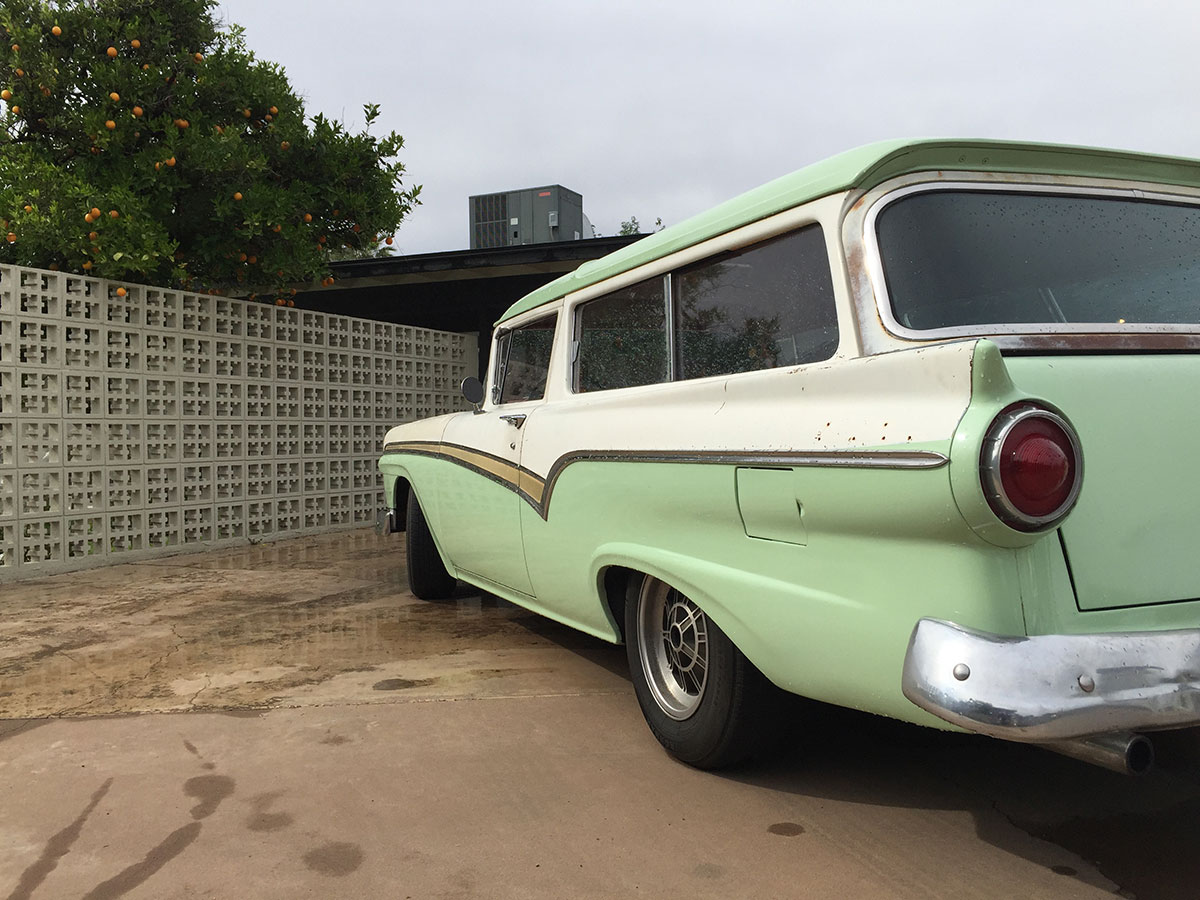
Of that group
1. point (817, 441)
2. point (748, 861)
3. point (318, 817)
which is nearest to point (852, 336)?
point (817, 441)

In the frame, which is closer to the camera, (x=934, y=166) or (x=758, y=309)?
(x=934, y=166)

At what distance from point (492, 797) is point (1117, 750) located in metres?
1.68

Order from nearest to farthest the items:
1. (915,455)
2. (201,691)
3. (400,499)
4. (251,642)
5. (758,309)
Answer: (915,455) < (758,309) < (201,691) < (251,642) < (400,499)

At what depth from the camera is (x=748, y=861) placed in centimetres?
231

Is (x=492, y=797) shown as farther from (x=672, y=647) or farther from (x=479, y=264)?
(x=479, y=264)

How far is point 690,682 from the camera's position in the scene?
2.97 m

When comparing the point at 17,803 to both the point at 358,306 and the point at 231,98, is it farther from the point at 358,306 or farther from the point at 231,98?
the point at 358,306

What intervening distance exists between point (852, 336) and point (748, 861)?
132 centimetres

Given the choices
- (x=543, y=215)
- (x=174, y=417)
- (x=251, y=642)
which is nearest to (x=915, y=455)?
(x=251, y=642)

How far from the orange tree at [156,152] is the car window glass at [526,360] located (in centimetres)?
383

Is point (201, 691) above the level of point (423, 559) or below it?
below

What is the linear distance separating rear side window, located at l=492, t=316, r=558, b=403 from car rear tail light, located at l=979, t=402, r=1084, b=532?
2.35 metres

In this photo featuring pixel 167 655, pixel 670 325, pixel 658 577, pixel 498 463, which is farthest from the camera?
pixel 167 655

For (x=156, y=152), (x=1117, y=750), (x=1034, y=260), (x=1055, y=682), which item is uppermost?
(x=156, y=152)
